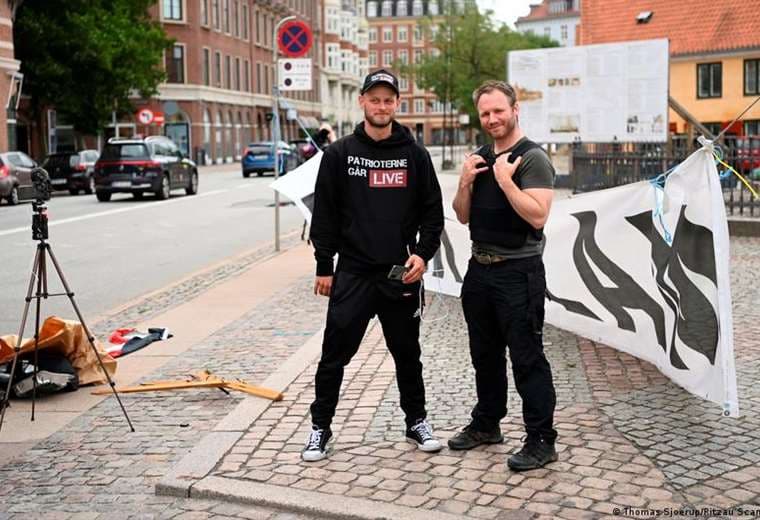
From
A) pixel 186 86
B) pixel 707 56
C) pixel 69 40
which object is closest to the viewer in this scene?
pixel 69 40

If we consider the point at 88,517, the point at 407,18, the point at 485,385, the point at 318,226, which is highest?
the point at 407,18

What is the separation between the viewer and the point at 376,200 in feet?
17.8

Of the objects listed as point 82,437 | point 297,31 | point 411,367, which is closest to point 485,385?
point 411,367

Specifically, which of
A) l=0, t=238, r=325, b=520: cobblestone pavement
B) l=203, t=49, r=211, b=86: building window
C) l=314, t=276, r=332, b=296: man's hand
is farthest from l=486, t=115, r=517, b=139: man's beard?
l=203, t=49, r=211, b=86: building window

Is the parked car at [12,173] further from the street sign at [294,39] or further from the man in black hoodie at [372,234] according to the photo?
the man in black hoodie at [372,234]

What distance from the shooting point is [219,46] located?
7281 cm

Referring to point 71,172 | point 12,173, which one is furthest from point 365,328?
point 71,172

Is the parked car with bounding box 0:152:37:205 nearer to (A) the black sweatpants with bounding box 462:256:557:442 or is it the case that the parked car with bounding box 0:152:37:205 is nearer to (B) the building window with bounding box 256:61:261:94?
(A) the black sweatpants with bounding box 462:256:557:442

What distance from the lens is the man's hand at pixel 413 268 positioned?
5.41m

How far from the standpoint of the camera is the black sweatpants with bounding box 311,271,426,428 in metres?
5.49

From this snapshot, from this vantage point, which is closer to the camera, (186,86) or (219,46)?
(186,86)

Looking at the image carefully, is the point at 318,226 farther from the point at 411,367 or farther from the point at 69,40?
the point at 69,40

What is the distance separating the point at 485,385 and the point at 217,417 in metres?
1.84

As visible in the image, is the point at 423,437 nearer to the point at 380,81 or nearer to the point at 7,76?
the point at 380,81
